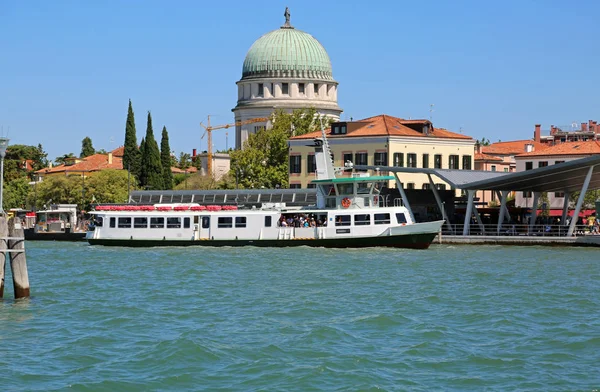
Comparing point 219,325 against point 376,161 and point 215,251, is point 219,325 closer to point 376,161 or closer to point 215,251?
point 215,251

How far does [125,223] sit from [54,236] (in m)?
10.9

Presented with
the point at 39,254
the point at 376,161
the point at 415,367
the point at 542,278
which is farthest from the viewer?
the point at 376,161

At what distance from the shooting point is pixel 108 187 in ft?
310

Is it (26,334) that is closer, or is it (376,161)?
(26,334)

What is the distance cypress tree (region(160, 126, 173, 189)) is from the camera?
339 feet

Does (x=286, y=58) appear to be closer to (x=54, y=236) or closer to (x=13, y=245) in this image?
(x=54, y=236)

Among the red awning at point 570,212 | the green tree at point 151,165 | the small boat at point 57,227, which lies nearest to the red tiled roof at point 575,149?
the red awning at point 570,212

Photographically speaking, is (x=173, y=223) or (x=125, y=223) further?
(x=125, y=223)

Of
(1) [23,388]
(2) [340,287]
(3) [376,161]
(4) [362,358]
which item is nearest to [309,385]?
(4) [362,358]

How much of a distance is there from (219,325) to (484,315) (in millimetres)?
6299

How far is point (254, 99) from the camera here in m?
118

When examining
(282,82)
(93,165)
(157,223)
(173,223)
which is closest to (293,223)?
(173,223)

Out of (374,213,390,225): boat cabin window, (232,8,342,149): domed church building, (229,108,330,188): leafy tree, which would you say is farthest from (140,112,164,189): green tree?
(374,213,390,225): boat cabin window

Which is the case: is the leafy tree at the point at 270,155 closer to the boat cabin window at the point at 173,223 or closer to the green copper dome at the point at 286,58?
the green copper dome at the point at 286,58
